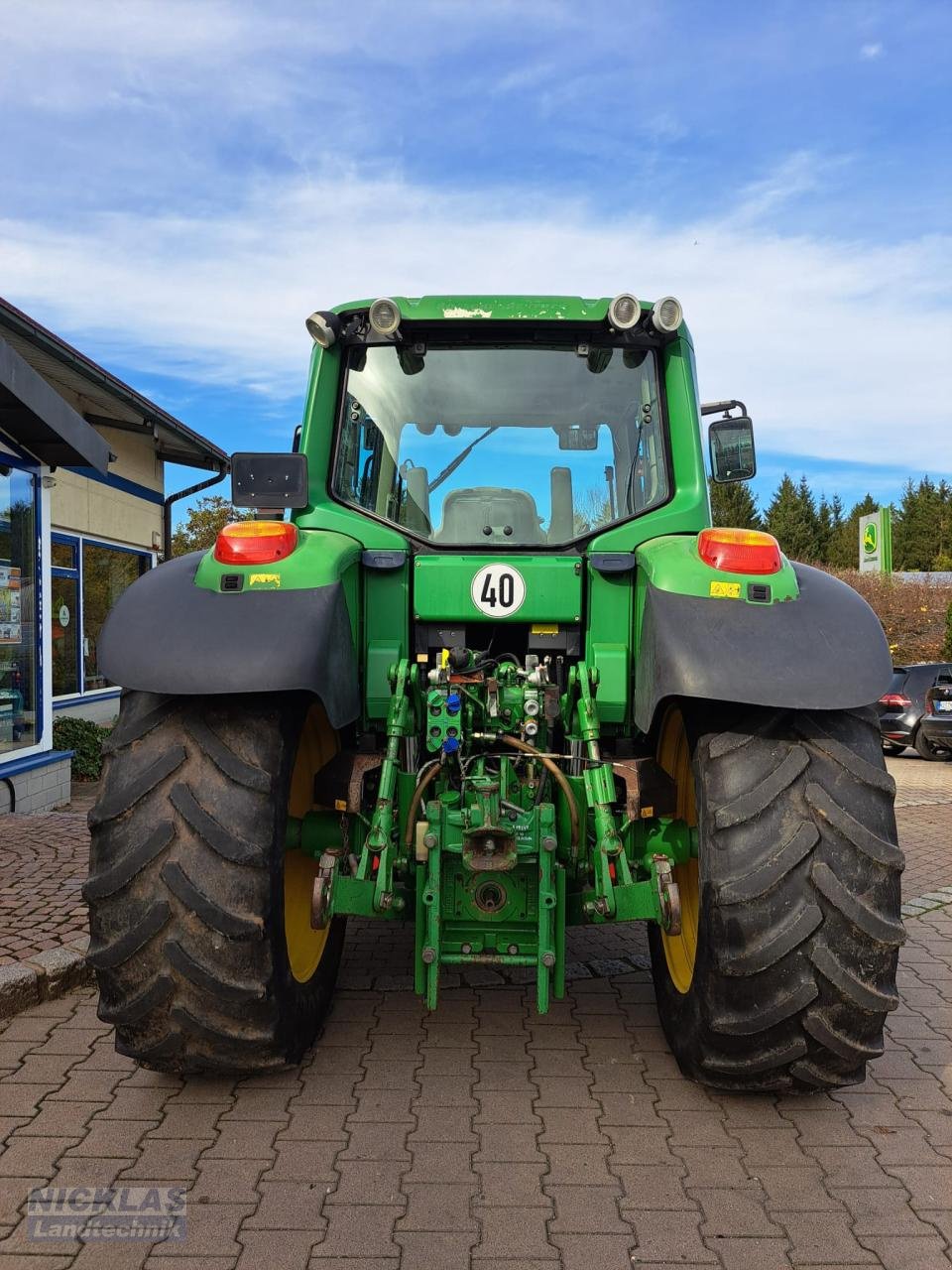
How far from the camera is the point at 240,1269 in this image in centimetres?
246

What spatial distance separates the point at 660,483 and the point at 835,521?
73.2 metres

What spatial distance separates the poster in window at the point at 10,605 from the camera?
351 inches

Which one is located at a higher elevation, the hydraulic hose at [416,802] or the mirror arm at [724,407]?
the mirror arm at [724,407]

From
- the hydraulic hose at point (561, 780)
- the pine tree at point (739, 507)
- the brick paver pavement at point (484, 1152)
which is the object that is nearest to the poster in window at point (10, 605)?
the brick paver pavement at point (484, 1152)

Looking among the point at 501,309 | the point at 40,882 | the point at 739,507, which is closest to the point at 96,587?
the point at 40,882

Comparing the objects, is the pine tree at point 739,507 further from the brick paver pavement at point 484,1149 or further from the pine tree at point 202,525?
the brick paver pavement at point 484,1149

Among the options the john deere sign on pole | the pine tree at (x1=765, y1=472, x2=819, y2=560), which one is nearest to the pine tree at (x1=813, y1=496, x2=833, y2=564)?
the pine tree at (x1=765, y1=472, x2=819, y2=560)

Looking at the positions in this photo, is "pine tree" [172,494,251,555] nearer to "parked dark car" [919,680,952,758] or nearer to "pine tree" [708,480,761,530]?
"parked dark car" [919,680,952,758]

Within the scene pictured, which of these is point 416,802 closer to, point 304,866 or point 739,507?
point 304,866

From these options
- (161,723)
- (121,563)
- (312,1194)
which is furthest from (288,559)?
(121,563)

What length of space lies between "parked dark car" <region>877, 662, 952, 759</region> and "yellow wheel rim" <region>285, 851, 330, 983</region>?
13192mm

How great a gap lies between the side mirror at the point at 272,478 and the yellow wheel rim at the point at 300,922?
1.29 meters

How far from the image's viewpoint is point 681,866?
3957 millimetres

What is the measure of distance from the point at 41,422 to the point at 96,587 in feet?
23.3
